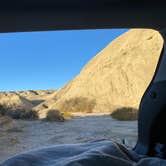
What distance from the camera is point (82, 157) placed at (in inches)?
91.4

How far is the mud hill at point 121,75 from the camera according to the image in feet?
117

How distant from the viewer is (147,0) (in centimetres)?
303

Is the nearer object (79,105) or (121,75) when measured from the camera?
(79,105)

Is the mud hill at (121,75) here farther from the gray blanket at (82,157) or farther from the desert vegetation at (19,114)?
the gray blanket at (82,157)

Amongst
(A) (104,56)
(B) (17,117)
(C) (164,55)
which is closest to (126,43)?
(A) (104,56)

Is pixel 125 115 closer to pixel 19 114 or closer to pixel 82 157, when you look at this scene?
pixel 19 114

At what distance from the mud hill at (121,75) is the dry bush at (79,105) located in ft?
1.06

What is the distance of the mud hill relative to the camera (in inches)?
1405

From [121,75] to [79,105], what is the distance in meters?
4.82

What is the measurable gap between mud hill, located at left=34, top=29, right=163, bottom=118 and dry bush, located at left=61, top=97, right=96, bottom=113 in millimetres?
324

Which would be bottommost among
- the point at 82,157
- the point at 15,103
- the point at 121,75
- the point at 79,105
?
the point at 79,105

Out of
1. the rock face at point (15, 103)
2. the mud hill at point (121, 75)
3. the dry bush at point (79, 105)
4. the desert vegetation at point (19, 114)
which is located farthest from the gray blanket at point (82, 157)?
the mud hill at point (121, 75)

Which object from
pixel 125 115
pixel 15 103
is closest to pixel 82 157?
pixel 125 115

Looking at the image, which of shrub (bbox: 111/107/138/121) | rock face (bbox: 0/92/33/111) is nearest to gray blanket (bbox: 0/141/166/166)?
shrub (bbox: 111/107/138/121)
